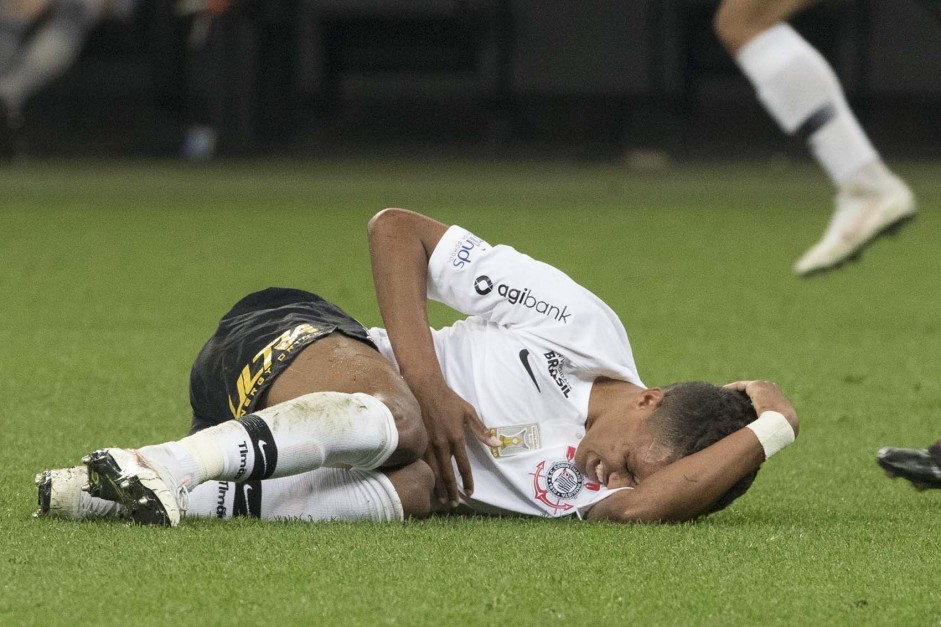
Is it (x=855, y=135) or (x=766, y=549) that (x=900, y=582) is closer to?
(x=766, y=549)

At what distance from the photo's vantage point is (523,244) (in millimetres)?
10156

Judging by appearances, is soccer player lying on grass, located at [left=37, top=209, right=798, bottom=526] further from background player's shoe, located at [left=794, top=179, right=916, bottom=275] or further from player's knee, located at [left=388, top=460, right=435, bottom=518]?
background player's shoe, located at [left=794, top=179, right=916, bottom=275]

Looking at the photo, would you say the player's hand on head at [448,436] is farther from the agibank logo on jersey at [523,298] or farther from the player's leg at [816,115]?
the player's leg at [816,115]

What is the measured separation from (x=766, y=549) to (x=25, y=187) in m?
12.1

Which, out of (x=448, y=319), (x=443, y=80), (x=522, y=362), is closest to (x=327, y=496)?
(x=522, y=362)

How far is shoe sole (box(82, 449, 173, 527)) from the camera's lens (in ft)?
10.2

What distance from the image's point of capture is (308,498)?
341 cm

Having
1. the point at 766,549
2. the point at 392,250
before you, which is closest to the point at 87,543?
the point at 392,250

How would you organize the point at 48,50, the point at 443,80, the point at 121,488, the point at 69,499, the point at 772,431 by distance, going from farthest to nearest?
the point at 443,80 → the point at 48,50 → the point at 772,431 → the point at 69,499 → the point at 121,488

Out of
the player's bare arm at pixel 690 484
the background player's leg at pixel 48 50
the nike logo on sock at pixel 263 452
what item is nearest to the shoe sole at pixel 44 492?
the nike logo on sock at pixel 263 452

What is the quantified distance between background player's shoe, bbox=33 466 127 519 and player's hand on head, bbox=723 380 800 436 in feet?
4.29

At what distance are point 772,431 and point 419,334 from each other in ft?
2.51

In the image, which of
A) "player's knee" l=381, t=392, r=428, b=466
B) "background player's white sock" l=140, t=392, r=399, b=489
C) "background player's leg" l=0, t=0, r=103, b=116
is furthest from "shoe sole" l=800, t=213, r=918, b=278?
"background player's leg" l=0, t=0, r=103, b=116

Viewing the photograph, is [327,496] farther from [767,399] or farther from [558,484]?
[767,399]
